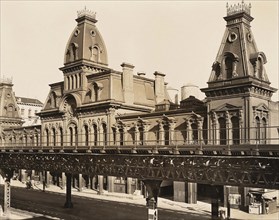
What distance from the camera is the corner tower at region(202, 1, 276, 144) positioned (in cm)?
3325

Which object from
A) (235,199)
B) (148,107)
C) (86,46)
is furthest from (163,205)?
(86,46)

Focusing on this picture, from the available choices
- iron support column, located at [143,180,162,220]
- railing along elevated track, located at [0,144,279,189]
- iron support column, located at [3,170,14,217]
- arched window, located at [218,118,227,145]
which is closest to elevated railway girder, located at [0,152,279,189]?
railing along elevated track, located at [0,144,279,189]

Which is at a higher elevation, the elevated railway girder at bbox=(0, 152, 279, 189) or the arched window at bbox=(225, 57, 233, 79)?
the arched window at bbox=(225, 57, 233, 79)

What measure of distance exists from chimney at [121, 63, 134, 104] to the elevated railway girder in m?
19.6

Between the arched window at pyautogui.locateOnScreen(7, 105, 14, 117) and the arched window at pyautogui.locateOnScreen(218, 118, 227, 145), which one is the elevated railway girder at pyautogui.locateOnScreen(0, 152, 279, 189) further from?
the arched window at pyautogui.locateOnScreen(7, 105, 14, 117)

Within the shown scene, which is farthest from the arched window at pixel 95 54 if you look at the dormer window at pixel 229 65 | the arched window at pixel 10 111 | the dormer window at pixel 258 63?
the dormer window at pixel 258 63

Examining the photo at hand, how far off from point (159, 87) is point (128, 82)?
26.2ft

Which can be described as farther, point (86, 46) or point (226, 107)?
point (86, 46)

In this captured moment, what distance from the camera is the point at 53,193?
53.9 meters

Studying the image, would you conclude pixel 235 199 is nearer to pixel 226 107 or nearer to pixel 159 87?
pixel 226 107

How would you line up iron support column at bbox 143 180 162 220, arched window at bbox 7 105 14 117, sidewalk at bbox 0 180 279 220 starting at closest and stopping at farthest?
iron support column at bbox 143 180 162 220 → sidewalk at bbox 0 180 279 220 → arched window at bbox 7 105 14 117

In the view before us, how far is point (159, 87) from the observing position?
58.2 m

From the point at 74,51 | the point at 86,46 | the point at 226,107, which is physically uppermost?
the point at 86,46

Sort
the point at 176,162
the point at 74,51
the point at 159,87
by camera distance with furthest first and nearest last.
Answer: the point at 159,87 → the point at 74,51 → the point at 176,162
